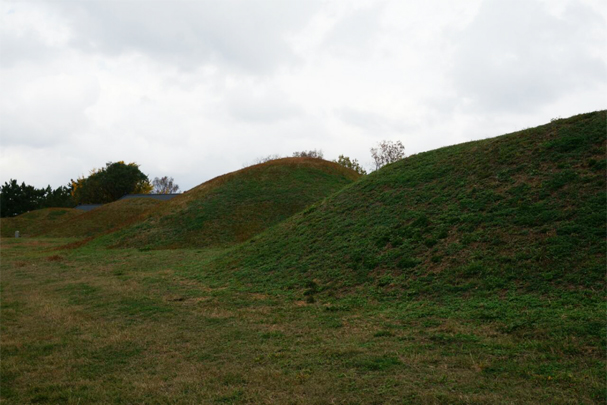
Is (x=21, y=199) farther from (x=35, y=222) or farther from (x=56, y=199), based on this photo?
(x=35, y=222)

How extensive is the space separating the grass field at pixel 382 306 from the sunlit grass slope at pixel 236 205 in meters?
10.4

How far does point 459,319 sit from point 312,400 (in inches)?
161

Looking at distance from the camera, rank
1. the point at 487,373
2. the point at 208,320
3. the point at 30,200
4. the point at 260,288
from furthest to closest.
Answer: the point at 30,200
the point at 260,288
the point at 208,320
the point at 487,373

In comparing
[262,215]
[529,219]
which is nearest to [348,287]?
[529,219]

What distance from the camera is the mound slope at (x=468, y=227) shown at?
9.32m

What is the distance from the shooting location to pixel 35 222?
51.5 meters

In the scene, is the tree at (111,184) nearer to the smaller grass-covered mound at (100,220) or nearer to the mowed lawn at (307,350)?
the smaller grass-covered mound at (100,220)

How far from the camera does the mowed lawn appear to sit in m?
5.24

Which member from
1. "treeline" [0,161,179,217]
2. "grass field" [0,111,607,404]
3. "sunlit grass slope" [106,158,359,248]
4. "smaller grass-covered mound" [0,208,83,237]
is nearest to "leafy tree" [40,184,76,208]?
"treeline" [0,161,179,217]

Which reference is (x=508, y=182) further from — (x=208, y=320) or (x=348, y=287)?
(x=208, y=320)

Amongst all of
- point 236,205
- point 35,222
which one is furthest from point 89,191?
point 236,205

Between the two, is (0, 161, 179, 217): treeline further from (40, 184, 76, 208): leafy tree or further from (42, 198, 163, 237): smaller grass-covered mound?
(42, 198, 163, 237): smaller grass-covered mound

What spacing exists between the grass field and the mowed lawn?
37 millimetres

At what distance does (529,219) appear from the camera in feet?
35.0
